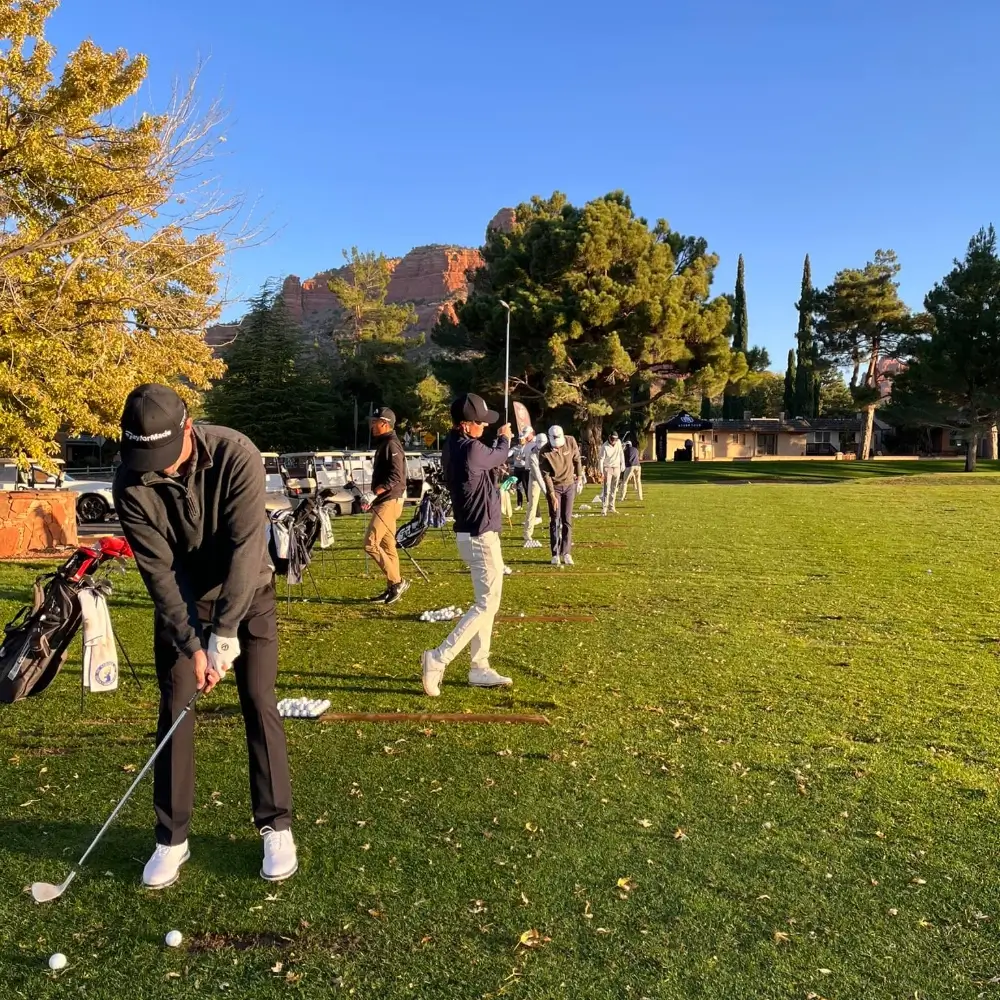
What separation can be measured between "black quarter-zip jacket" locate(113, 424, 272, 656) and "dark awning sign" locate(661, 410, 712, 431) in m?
65.8

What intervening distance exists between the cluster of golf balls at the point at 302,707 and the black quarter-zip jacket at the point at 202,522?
6.53ft

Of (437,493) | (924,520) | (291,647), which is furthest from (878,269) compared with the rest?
(291,647)

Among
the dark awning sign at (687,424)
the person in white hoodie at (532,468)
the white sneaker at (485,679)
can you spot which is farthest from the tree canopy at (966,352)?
the white sneaker at (485,679)

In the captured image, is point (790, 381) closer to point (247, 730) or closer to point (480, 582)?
point (480, 582)

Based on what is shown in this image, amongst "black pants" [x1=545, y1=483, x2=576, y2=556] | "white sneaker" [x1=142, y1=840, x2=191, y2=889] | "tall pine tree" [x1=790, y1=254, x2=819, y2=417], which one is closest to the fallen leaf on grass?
"white sneaker" [x1=142, y1=840, x2=191, y2=889]

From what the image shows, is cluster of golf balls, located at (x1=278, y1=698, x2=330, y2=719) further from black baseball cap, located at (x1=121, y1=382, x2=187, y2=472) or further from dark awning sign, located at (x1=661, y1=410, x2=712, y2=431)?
dark awning sign, located at (x1=661, y1=410, x2=712, y2=431)

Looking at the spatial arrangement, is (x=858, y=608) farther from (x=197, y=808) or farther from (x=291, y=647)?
(x=197, y=808)

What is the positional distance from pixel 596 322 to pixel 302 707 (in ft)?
118

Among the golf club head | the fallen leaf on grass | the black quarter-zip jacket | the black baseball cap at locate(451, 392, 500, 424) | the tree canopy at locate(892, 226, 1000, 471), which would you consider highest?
the tree canopy at locate(892, 226, 1000, 471)

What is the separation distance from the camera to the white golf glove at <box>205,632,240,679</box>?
117 inches

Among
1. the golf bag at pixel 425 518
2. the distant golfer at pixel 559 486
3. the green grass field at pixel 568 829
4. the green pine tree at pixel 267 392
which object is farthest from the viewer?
the green pine tree at pixel 267 392

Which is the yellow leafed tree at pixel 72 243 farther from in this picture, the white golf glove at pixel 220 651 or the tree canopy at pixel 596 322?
the tree canopy at pixel 596 322

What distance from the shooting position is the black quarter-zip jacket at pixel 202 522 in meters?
2.94

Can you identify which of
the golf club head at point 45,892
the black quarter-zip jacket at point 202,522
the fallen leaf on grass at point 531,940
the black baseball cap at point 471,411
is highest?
the black baseball cap at point 471,411
